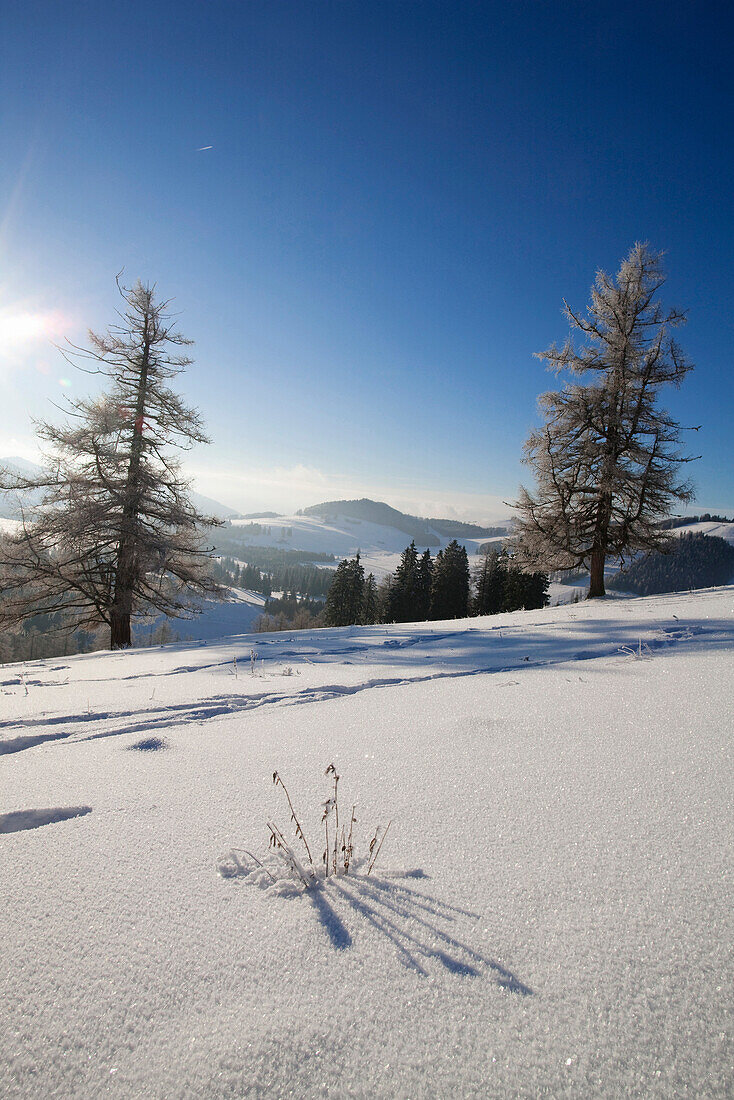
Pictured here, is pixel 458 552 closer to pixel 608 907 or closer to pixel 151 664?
pixel 151 664

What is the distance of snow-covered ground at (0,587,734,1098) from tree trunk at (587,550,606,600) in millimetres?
10657

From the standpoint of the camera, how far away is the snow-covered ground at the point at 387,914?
0.72 metres

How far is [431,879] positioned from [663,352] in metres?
13.8

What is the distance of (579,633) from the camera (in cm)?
515

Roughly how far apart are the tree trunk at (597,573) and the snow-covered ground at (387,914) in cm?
1066

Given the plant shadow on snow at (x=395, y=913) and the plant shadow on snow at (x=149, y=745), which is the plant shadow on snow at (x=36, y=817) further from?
the plant shadow on snow at (x=395, y=913)

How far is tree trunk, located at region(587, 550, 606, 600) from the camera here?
39.1 feet

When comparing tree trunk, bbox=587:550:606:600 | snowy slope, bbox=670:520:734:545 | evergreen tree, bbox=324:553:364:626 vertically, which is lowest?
evergreen tree, bbox=324:553:364:626

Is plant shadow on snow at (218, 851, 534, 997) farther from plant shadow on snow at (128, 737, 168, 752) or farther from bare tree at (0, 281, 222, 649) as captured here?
bare tree at (0, 281, 222, 649)

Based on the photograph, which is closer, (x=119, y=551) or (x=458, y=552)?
(x=119, y=551)

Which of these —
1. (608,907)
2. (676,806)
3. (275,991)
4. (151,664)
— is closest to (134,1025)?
(275,991)

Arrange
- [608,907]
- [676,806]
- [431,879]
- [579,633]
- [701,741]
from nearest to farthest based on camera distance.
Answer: [608,907] < [431,879] < [676,806] < [701,741] < [579,633]

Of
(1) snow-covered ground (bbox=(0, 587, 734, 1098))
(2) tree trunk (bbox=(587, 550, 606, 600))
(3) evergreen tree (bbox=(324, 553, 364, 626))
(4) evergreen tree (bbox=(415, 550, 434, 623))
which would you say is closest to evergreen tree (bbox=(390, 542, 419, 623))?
(4) evergreen tree (bbox=(415, 550, 434, 623))

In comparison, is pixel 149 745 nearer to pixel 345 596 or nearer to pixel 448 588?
pixel 448 588
